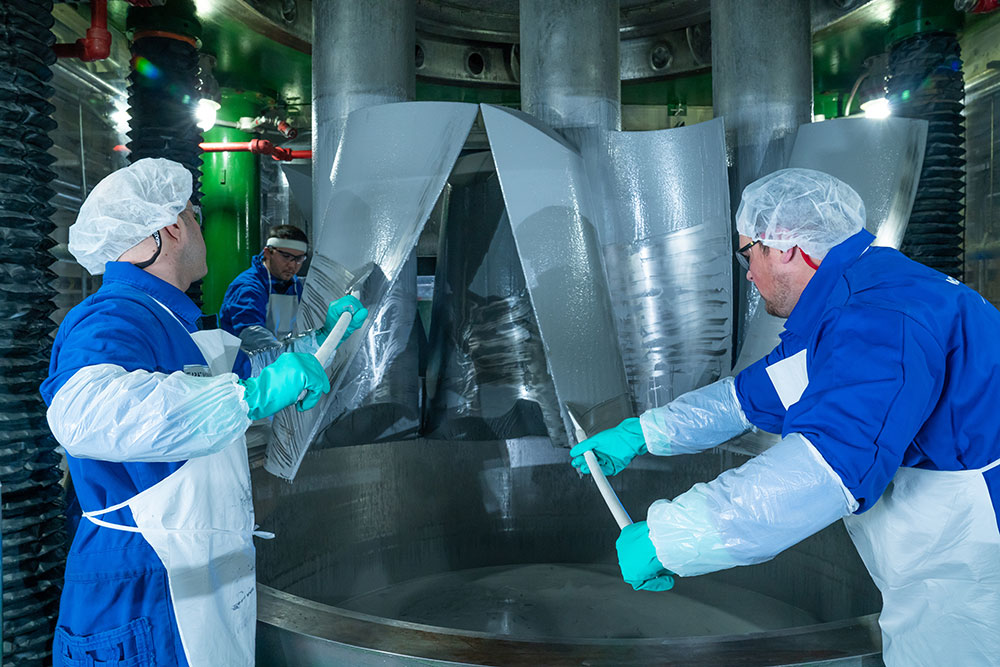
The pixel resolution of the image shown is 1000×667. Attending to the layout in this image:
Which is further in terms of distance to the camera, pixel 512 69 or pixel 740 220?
pixel 512 69

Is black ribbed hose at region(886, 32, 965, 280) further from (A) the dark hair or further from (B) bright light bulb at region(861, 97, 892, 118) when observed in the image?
(A) the dark hair

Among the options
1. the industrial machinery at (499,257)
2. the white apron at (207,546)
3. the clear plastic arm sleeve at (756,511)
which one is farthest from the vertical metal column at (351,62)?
the clear plastic arm sleeve at (756,511)

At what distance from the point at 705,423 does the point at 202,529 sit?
92 centimetres

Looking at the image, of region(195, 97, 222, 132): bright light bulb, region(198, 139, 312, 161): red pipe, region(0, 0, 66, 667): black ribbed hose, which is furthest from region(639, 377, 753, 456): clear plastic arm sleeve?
region(198, 139, 312, 161): red pipe

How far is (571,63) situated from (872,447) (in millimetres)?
1987

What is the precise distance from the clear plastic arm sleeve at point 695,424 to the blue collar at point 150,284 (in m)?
0.86

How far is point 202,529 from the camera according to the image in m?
1.26

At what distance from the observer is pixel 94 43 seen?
2.58m

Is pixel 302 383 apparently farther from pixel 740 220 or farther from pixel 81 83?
pixel 81 83

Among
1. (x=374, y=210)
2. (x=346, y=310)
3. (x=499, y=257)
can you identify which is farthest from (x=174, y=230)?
(x=499, y=257)

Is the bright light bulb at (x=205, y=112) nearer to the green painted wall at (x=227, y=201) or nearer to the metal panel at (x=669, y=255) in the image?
the green painted wall at (x=227, y=201)

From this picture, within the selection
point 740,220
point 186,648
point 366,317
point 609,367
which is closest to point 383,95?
point 366,317

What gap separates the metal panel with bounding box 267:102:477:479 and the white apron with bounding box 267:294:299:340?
1.20 meters

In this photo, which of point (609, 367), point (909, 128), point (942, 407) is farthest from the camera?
point (909, 128)
